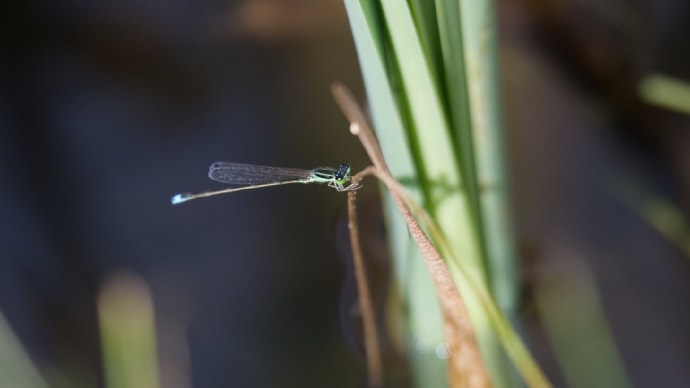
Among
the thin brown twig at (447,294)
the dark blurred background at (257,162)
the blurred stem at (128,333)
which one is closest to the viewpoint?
the thin brown twig at (447,294)

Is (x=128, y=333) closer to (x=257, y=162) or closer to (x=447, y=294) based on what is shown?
(x=257, y=162)

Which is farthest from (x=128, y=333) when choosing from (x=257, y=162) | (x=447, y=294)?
(x=447, y=294)

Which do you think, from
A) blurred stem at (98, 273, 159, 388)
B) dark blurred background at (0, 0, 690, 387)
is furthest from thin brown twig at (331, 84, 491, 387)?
blurred stem at (98, 273, 159, 388)

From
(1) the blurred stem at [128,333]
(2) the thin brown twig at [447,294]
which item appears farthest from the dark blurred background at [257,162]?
(2) the thin brown twig at [447,294]

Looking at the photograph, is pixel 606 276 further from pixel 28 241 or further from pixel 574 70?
pixel 28 241

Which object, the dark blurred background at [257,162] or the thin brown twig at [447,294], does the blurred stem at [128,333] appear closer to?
the dark blurred background at [257,162]

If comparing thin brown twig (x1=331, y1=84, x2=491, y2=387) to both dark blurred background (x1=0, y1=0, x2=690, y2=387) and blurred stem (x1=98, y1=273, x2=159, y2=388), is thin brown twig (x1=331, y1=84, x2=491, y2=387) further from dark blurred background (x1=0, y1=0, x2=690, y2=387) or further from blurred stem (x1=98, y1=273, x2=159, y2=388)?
blurred stem (x1=98, y1=273, x2=159, y2=388)
